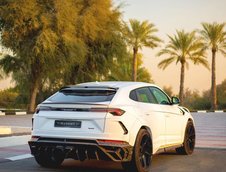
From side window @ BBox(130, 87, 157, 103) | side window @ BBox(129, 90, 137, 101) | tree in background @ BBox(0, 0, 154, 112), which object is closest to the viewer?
side window @ BBox(129, 90, 137, 101)

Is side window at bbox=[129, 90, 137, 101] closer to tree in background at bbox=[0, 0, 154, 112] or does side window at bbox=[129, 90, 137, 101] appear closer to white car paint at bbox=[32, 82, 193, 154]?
white car paint at bbox=[32, 82, 193, 154]

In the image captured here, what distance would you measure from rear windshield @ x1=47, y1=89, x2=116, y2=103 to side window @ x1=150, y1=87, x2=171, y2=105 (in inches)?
64.1

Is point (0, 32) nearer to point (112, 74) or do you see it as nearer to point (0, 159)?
point (112, 74)

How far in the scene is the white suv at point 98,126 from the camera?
27.3 ft

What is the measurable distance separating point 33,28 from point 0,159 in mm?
26724

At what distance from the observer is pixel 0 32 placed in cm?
3784

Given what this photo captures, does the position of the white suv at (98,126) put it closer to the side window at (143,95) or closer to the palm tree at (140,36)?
the side window at (143,95)

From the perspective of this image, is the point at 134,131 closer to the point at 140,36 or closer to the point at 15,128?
the point at 15,128

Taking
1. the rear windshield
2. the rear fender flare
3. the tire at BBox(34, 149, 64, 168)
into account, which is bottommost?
the tire at BBox(34, 149, 64, 168)

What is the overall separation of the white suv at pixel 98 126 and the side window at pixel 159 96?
25.3 inches

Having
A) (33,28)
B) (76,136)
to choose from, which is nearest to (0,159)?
(76,136)

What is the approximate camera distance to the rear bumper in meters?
8.28

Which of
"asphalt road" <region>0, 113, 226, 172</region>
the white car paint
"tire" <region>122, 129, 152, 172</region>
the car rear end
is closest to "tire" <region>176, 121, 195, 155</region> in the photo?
"asphalt road" <region>0, 113, 226, 172</region>

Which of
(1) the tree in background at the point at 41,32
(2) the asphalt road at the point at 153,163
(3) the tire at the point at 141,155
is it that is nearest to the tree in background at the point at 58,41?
(1) the tree in background at the point at 41,32
